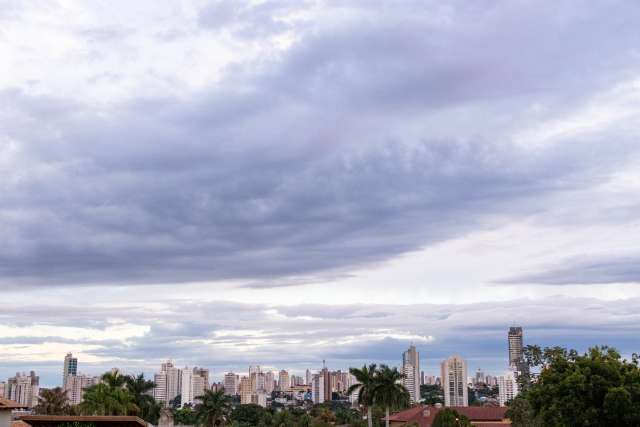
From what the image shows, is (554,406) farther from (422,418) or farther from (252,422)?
(252,422)

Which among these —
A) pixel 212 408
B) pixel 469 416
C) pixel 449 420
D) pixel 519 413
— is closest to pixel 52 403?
pixel 212 408

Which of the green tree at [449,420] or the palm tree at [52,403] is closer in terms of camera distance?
the green tree at [449,420]

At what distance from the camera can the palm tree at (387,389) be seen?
10144 cm

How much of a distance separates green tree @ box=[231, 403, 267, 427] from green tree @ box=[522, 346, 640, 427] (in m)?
115

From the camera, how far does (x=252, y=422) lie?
17312cm

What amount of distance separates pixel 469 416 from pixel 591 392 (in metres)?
70.4

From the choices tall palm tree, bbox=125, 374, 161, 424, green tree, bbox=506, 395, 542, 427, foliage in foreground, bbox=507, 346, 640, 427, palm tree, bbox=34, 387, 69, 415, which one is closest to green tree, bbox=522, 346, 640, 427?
foliage in foreground, bbox=507, 346, 640, 427

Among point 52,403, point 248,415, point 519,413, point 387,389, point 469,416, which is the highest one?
point 387,389

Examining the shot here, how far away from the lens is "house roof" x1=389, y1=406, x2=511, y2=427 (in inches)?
4605

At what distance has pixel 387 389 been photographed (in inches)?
4003

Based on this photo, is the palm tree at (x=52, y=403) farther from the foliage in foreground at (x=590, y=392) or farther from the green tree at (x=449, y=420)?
the foliage in foreground at (x=590, y=392)

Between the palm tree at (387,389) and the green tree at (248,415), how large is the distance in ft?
229

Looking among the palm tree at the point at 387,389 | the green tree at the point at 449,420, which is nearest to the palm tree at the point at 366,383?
the palm tree at the point at 387,389

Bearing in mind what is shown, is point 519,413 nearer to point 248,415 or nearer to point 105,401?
point 105,401
